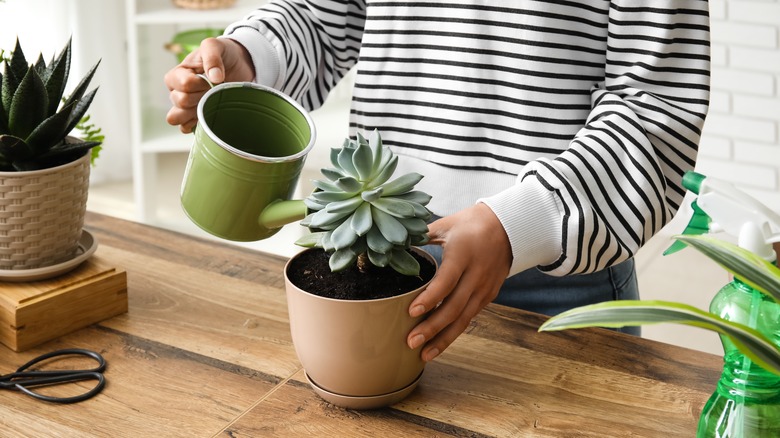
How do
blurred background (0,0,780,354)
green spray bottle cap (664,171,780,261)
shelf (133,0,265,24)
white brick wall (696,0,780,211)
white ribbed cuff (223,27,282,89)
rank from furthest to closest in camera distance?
white brick wall (696,0,780,211), blurred background (0,0,780,354), shelf (133,0,265,24), white ribbed cuff (223,27,282,89), green spray bottle cap (664,171,780,261)

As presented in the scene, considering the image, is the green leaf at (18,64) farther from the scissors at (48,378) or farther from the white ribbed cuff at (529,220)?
the white ribbed cuff at (529,220)

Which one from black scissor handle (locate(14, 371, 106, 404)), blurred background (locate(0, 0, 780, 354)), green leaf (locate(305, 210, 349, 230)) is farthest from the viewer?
blurred background (locate(0, 0, 780, 354))

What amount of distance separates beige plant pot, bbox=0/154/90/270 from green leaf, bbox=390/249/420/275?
428 millimetres

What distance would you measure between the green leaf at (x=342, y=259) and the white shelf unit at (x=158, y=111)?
71.4 inches

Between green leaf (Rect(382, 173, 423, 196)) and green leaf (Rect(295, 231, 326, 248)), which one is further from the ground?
green leaf (Rect(382, 173, 423, 196))

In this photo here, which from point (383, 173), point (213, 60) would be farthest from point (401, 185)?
point (213, 60)

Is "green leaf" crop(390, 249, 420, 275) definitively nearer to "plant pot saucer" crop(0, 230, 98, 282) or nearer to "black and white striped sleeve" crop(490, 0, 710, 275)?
"black and white striped sleeve" crop(490, 0, 710, 275)

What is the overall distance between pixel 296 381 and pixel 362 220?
0.24 metres

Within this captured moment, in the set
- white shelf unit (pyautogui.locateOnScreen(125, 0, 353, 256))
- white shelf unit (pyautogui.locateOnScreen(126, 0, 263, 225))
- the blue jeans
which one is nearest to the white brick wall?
white shelf unit (pyautogui.locateOnScreen(125, 0, 353, 256))

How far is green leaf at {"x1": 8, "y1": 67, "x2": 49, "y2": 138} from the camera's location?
89cm

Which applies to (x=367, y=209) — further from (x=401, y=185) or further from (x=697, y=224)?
(x=697, y=224)

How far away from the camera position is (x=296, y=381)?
860 mm

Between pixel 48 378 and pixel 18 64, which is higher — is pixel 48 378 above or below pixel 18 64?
below

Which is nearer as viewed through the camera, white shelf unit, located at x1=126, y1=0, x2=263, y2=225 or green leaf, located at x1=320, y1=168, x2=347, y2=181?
green leaf, located at x1=320, y1=168, x2=347, y2=181
